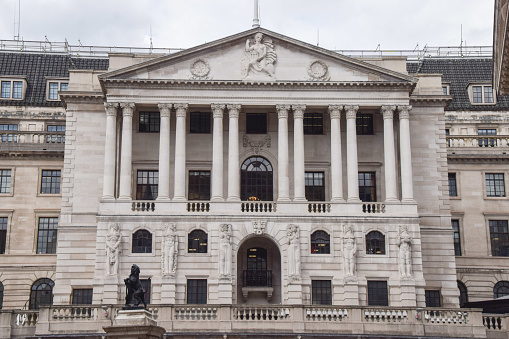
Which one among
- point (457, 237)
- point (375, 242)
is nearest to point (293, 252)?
point (375, 242)

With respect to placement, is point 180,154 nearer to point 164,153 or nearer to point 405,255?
point 164,153

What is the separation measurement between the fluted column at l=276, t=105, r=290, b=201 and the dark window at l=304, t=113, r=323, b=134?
3396 mm

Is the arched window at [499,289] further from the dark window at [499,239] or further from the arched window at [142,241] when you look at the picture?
the arched window at [142,241]

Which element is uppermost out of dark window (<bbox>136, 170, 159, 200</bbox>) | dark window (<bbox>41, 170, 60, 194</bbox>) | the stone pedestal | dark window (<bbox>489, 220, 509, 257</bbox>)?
dark window (<bbox>41, 170, 60, 194</bbox>)

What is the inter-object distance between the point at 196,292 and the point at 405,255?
14501 millimetres

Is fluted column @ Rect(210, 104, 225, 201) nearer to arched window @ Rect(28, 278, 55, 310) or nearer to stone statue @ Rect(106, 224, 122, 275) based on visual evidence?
stone statue @ Rect(106, 224, 122, 275)

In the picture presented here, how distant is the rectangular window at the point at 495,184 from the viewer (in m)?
72.0

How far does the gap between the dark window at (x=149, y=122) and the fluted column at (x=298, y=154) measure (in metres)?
10.5

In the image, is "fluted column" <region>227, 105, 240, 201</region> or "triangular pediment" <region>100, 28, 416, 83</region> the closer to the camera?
"fluted column" <region>227, 105, 240, 201</region>

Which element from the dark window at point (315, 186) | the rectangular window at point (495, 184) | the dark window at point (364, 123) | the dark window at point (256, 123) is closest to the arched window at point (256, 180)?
the dark window at point (256, 123)

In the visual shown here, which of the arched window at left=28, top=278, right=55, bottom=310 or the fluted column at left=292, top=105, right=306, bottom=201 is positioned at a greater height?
the fluted column at left=292, top=105, right=306, bottom=201

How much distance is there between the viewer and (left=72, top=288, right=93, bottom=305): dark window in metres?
59.9

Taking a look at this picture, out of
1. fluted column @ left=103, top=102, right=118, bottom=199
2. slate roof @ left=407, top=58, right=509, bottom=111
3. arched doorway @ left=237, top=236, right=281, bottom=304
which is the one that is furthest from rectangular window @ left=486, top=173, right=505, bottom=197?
fluted column @ left=103, top=102, right=118, bottom=199

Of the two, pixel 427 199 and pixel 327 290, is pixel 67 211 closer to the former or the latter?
pixel 327 290
